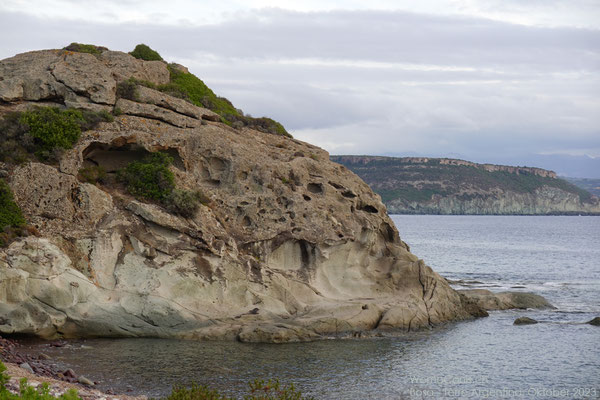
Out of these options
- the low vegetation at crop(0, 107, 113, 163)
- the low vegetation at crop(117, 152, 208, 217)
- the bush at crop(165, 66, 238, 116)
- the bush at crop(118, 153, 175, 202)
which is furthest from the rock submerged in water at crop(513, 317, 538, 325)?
the low vegetation at crop(0, 107, 113, 163)

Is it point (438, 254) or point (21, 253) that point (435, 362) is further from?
point (438, 254)

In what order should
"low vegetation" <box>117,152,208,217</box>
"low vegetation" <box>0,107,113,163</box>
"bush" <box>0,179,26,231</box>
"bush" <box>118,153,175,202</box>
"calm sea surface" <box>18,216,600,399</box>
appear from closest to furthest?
"calm sea surface" <box>18,216,600,399</box>, "bush" <box>0,179,26,231</box>, "low vegetation" <box>0,107,113,163</box>, "low vegetation" <box>117,152,208,217</box>, "bush" <box>118,153,175,202</box>

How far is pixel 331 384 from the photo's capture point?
23.4 m

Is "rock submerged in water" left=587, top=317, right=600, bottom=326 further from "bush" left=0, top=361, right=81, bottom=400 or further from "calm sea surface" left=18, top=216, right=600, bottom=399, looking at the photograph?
"bush" left=0, top=361, right=81, bottom=400

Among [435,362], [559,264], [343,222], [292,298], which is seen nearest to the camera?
[435,362]

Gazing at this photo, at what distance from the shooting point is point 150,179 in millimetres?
31703

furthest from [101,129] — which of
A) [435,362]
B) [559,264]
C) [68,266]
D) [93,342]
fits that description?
[559,264]

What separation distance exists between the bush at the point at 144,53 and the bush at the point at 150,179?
12.4 meters

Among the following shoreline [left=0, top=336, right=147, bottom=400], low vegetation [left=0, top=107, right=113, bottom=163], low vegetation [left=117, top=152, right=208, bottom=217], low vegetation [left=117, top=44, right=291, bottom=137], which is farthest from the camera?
low vegetation [left=117, top=44, right=291, bottom=137]

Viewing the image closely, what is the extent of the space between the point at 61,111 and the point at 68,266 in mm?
8492

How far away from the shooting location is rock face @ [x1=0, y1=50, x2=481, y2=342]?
27.8 m

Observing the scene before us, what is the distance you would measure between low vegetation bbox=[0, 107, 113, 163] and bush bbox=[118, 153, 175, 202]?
2857 mm

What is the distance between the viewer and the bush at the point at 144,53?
42594 millimetres

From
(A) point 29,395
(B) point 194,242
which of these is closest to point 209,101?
(B) point 194,242
